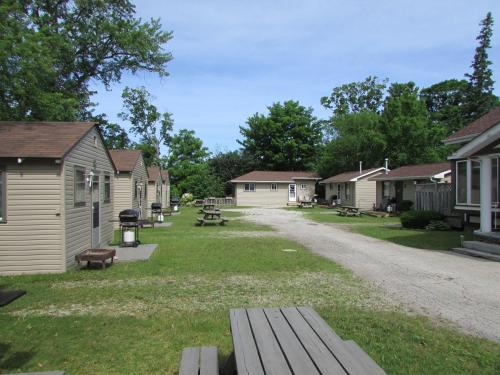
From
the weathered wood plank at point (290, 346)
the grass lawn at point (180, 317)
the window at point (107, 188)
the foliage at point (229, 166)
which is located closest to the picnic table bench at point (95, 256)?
the grass lawn at point (180, 317)

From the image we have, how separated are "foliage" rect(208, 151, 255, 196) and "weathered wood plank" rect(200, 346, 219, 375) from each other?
48614mm

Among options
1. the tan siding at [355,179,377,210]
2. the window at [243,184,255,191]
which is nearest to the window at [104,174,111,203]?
the tan siding at [355,179,377,210]

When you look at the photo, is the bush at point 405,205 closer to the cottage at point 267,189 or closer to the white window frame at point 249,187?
the cottage at point 267,189

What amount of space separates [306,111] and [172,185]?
20897mm

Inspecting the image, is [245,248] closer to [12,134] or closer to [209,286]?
[209,286]

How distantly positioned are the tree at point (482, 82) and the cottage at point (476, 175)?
39.2m

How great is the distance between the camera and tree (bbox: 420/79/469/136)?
5347 centimetres

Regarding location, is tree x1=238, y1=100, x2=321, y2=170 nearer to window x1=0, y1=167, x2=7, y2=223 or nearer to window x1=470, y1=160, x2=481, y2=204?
window x1=470, y1=160, x2=481, y2=204

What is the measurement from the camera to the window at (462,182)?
58.7ft

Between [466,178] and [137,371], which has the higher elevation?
[466,178]

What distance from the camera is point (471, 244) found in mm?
12102

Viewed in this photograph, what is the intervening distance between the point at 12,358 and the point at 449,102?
67147mm

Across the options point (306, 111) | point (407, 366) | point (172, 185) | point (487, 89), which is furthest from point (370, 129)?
point (407, 366)

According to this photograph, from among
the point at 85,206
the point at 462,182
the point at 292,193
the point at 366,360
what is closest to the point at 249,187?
the point at 292,193
